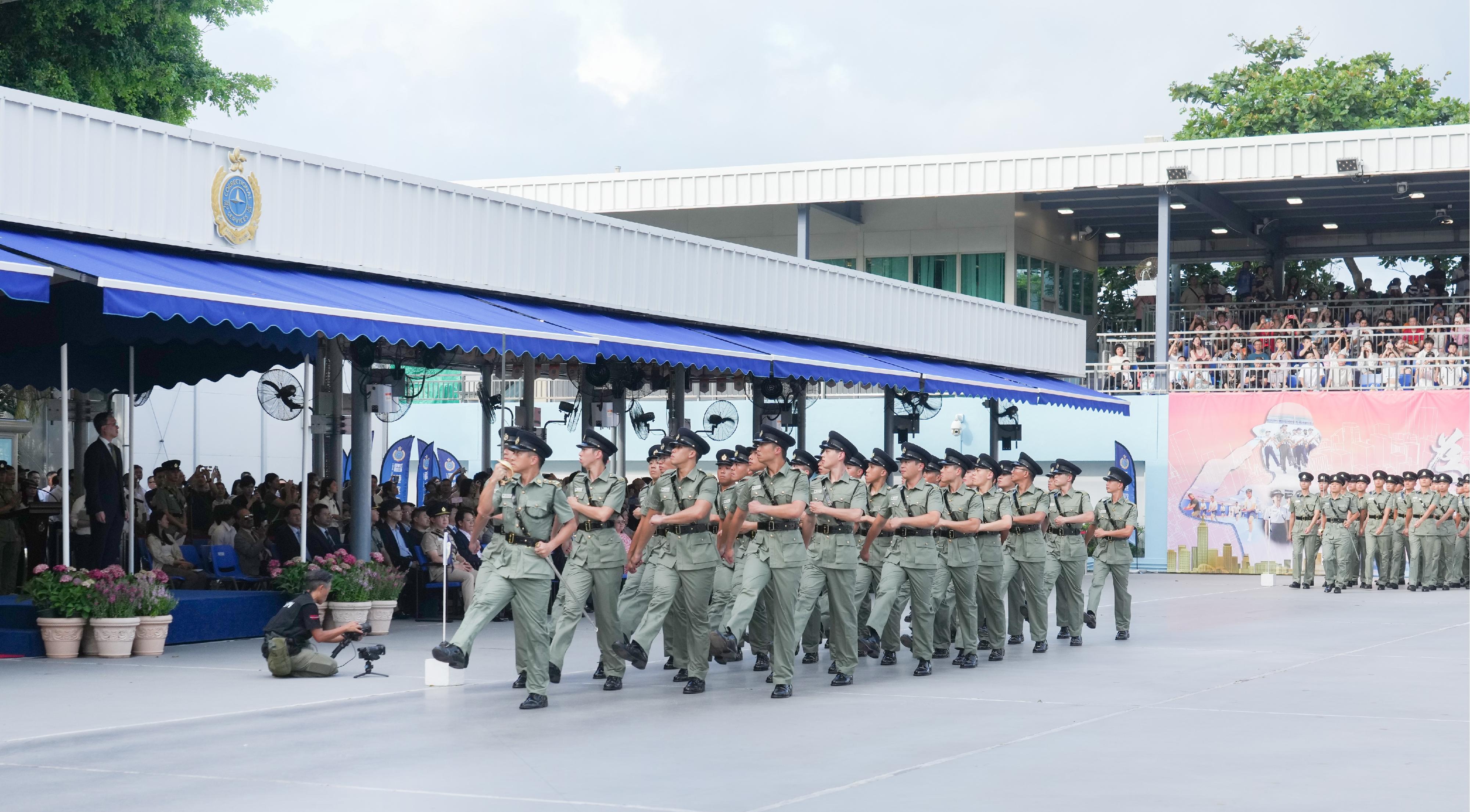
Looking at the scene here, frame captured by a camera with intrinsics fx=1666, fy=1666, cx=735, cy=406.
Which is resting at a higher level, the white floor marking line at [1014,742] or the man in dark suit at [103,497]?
the man in dark suit at [103,497]

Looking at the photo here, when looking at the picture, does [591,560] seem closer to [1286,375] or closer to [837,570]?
[837,570]

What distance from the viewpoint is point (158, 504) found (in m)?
19.0

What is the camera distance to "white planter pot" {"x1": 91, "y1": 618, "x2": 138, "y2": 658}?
520 inches

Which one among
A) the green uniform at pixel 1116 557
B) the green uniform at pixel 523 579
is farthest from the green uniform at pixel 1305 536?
the green uniform at pixel 523 579

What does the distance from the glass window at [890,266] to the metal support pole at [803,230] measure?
2.28 m

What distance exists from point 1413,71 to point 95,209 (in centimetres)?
4509

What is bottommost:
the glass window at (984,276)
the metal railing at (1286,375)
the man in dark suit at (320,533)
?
the man in dark suit at (320,533)

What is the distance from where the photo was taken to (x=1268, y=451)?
29.5 metres

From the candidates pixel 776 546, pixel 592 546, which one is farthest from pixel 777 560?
pixel 592 546

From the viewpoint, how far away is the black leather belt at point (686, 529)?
38.3ft

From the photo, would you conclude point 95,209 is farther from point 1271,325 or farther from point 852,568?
point 1271,325

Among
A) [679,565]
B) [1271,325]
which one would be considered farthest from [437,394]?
[679,565]

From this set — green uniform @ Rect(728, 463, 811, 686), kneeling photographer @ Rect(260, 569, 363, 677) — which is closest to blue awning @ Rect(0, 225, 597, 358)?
kneeling photographer @ Rect(260, 569, 363, 677)

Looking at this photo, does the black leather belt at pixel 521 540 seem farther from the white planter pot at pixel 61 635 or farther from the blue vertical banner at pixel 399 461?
the blue vertical banner at pixel 399 461
